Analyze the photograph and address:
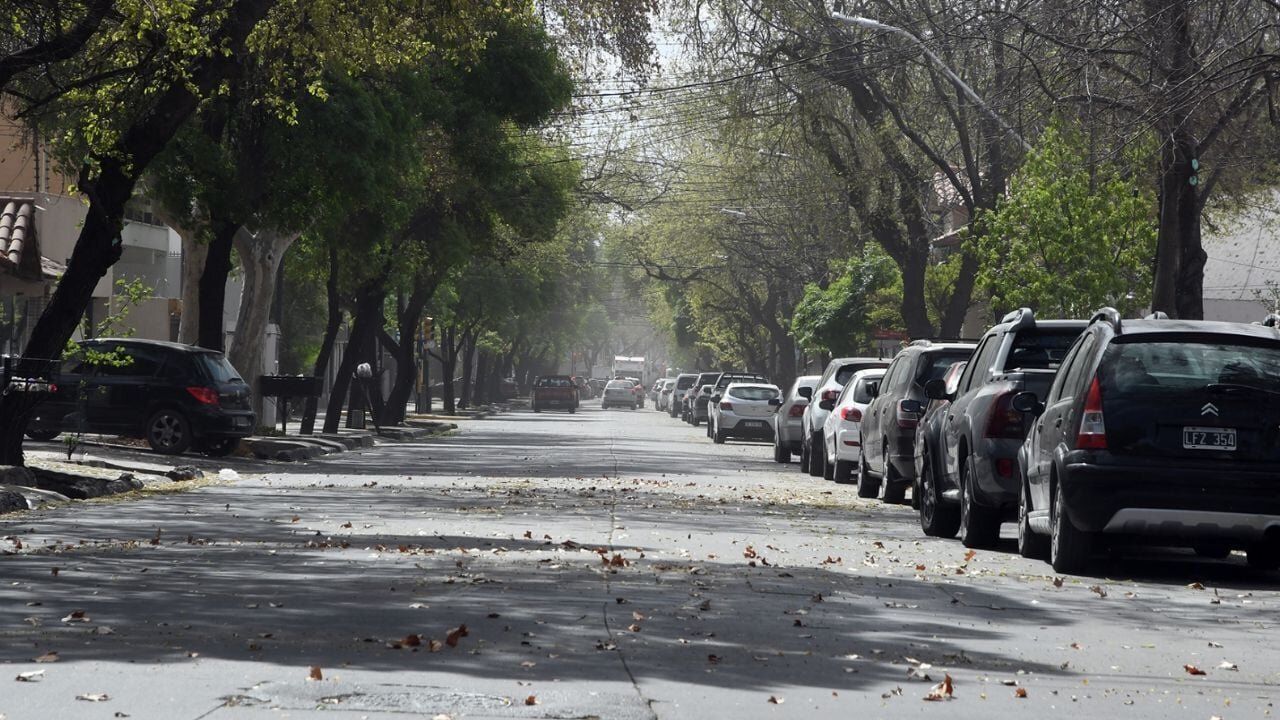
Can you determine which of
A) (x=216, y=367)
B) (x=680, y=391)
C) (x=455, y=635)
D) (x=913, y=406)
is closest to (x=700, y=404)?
(x=680, y=391)

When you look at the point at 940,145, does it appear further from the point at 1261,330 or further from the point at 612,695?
the point at 612,695

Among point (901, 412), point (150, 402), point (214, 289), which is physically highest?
point (214, 289)

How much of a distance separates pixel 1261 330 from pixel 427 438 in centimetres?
3368

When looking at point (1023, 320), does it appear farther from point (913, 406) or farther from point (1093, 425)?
point (913, 406)

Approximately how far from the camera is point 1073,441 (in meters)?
12.9

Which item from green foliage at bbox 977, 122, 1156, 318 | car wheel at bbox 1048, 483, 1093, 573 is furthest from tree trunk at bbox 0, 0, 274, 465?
green foliage at bbox 977, 122, 1156, 318

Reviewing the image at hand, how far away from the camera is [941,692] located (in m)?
7.93

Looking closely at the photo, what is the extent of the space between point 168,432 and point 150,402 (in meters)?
0.50

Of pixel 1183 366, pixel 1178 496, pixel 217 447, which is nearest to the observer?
pixel 1178 496

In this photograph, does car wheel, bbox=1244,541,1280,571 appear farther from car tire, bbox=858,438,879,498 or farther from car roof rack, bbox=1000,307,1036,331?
car tire, bbox=858,438,879,498

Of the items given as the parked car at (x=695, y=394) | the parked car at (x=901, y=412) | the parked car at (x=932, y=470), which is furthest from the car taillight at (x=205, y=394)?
the parked car at (x=695, y=394)

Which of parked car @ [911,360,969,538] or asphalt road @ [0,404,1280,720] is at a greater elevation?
parked car @ [911,360,969,538]

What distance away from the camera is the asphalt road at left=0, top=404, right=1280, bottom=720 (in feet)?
25.0

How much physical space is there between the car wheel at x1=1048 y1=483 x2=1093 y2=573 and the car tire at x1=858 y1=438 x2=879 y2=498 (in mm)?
9665
